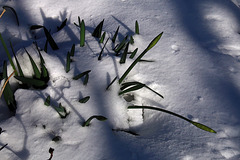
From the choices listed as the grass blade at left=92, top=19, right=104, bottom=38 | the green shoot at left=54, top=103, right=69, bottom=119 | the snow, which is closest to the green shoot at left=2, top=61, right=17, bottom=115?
the snow

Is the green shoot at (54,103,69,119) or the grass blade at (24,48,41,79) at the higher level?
the grass blade at (24,48,41,79)

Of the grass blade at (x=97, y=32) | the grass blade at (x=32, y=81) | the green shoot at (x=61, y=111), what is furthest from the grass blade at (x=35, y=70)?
the grass blade at (x=97, y=32)

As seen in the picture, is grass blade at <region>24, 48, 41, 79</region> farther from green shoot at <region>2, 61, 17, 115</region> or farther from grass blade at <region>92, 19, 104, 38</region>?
grass blade at <region>92, 19, 104, 38</region>

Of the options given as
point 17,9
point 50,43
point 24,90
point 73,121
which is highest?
point 17,9

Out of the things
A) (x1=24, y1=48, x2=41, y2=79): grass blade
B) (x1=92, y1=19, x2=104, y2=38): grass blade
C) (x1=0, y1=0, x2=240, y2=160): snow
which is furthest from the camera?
(x1=92, y1=19, x2=104, y2=38): grass blade

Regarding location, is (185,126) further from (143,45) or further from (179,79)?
(143,45)

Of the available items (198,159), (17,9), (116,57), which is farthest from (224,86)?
(17,9)

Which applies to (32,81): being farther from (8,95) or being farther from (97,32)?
(97,32)

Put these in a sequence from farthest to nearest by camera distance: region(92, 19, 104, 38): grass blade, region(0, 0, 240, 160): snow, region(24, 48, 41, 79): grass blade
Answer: region(92, 19, 104, 38): grass blade → region(24, 48, 41, 79): grass blade → region(0, 0, 240, 160): snow

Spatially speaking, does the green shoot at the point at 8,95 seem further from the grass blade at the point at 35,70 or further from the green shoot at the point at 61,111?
the green shoot at the point at 61,111
